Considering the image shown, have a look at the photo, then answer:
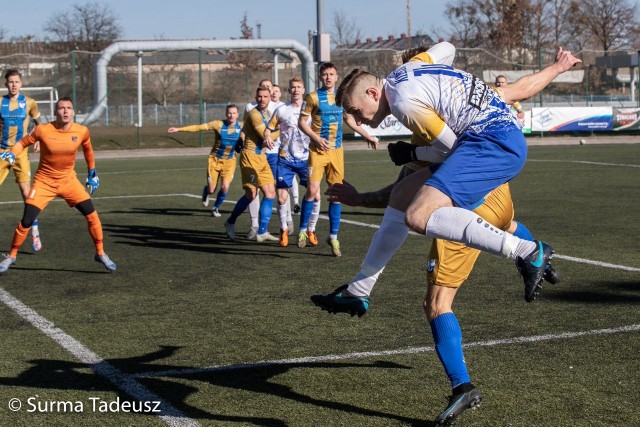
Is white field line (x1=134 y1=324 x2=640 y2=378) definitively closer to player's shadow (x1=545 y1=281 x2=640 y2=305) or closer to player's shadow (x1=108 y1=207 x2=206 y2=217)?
player's shadow (x1=545 y1=281 x2=640 y2=305)

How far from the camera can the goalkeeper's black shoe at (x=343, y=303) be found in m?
5.92

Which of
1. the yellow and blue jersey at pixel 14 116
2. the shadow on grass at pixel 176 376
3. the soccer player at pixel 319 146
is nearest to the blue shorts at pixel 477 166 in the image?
the shadow on grass at pixel 176 376

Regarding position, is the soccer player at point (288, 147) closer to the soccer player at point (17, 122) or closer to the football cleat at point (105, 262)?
the football cleat at point (105, 262)

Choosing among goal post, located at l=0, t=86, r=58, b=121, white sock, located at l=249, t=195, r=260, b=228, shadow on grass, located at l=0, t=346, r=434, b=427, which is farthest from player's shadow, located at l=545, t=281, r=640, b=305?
goal post, located at l=0, t=86, r=58, b=121

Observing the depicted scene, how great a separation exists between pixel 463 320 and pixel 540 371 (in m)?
1.64

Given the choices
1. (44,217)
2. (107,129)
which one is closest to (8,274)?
(44,217)

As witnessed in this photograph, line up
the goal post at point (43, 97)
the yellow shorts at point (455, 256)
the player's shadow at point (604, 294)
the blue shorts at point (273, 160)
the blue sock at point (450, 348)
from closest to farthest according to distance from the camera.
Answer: the blue sock at point (450, 348), the yellow shorts at point (455, 256), the player's shadow at point (604, 294), the blue shorts at point (273, 160), the goal post at point (43, 97)

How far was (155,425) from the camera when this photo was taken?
18.1 ft

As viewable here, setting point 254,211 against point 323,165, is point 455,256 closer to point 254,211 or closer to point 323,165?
point 323,165

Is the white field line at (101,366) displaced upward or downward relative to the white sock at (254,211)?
downward

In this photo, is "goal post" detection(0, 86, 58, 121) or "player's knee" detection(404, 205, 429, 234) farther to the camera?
"goal post" detection(0, 86, 58, 121)

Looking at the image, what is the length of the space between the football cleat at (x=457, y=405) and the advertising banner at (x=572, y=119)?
113ft

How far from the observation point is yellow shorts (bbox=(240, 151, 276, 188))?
1405 cm

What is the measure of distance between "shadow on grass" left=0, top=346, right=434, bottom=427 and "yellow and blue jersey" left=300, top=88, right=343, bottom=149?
6.29m
